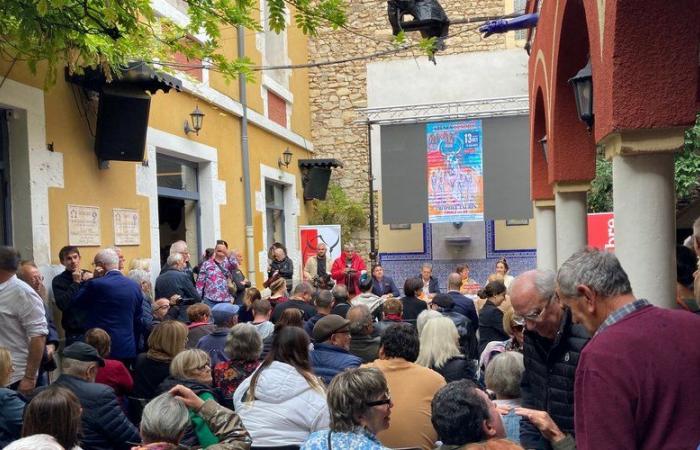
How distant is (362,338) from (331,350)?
2.88ft

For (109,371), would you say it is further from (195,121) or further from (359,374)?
(195,121)

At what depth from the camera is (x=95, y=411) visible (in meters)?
3.93

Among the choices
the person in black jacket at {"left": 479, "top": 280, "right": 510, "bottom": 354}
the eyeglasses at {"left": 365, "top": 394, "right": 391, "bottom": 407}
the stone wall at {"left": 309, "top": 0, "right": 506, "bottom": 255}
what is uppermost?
the stone wall at {"left": 309, "top": 0, "right": 506, "bottom": 255}

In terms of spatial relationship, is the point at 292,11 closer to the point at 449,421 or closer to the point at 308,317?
the point at 308,317

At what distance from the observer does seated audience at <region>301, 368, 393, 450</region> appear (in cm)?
277

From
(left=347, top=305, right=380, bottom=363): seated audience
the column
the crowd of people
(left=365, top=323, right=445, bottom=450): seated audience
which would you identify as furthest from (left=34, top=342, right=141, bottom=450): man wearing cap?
the column

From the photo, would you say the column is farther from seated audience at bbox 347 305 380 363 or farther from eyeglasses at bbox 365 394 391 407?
seated audience at bbox 347 305 380 363

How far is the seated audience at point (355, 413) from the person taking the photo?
2.77m

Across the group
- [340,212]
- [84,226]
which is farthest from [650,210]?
[340,212]

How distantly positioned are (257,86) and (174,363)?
33.9 feet

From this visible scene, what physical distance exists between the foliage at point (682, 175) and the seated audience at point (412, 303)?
628 centimetres

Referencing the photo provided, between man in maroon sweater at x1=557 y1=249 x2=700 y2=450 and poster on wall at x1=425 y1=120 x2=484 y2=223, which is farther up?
poster on wall at x1=425 y1=120 x2=484 y2=223

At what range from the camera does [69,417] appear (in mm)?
3047

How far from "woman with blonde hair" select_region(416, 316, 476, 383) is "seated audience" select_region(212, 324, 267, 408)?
1.08m
